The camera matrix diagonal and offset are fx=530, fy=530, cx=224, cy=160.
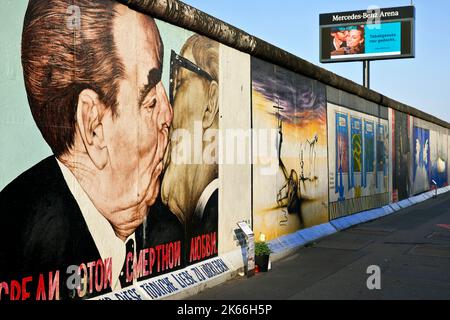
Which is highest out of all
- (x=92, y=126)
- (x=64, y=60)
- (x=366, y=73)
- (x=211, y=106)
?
(x=366, y=73)

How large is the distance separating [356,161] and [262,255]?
11.2 meters

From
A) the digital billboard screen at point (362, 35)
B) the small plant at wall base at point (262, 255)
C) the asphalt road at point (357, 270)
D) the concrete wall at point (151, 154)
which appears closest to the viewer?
the concrete wall at point (151, 154)

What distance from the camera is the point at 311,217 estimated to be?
15.9 m

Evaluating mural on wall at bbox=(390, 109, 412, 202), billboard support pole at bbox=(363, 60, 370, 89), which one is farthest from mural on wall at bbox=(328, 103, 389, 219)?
billboard support pole at bbox=(363, 60, 370, 89)

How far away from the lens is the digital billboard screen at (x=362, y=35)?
36250 millimetres

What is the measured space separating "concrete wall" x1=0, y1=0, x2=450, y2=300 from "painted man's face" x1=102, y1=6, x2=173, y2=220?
0.09 ft

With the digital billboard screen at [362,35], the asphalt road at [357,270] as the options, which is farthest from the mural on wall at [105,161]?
the digital billboard screen at [362,35]

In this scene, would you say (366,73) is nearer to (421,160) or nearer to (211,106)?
(421,160)

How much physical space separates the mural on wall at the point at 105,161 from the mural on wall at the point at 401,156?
18.9 meters

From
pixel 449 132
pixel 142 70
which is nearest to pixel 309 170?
pixel 142 70

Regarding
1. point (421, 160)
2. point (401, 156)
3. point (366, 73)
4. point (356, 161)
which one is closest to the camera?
point (356, 161)

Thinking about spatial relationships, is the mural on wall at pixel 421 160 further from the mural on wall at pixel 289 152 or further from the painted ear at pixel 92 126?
the painted ear at pixel 92 126

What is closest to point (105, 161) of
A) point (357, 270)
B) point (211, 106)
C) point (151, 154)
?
point (151, 154)

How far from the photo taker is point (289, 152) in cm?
1447
